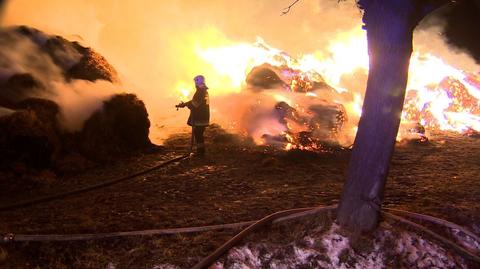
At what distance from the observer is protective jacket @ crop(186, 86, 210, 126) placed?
9469 mm

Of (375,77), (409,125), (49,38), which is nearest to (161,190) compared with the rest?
(375,77)

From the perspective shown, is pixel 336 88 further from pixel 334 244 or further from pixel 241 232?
pixel 241 232

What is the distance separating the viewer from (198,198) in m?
6.66

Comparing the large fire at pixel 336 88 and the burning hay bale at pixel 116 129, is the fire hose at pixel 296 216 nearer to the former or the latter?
the burning hay bale at pixel 116 129

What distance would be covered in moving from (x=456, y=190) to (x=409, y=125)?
6.02 meters

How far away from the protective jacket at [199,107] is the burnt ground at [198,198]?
2.91 feet

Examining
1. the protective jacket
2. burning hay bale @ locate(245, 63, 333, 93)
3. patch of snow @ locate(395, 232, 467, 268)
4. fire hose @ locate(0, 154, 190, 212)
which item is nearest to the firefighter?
the protective jacket

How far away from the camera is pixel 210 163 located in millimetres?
8859

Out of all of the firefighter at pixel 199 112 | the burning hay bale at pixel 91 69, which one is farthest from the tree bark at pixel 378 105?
the burning hay bale at pixel 91 69

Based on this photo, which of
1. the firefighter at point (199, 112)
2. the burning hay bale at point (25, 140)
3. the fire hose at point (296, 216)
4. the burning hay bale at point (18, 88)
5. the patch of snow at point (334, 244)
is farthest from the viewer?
the firefighter at point (199, 112)

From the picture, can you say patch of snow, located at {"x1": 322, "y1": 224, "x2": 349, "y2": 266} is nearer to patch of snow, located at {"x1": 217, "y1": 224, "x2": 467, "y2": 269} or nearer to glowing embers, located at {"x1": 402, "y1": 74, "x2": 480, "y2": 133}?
Result: patch of snow, located at {"x1": 217, "y1": 224, "x2": 467, "y2": 269}

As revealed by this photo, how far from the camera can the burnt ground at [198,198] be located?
4.71 m

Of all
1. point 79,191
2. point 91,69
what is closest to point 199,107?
point 91,69

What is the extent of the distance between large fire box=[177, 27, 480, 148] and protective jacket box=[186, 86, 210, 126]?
7.35ft
